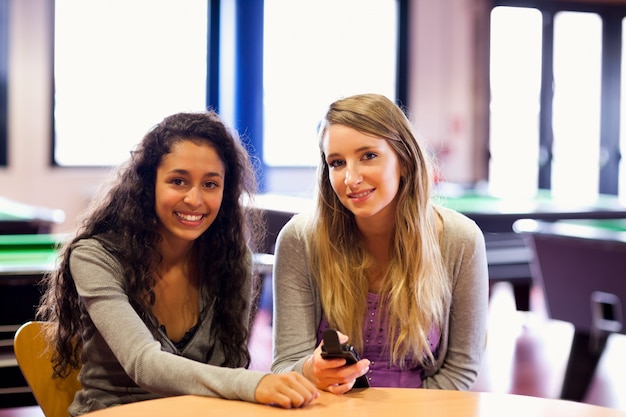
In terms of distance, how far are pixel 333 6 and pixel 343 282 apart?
6.54 meters

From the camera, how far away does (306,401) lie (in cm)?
158

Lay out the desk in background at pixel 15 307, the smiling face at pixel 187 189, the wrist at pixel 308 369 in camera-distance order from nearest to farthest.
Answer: the wrist at pixel 308 369
the smiling face at pixel 187 189
the desk in background at pixel 15 307

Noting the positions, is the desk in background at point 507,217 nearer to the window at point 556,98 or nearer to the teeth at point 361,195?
the teeth at point 361,195

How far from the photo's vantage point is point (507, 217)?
4.99 m

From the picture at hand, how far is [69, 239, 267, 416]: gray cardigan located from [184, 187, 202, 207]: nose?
0.69ft

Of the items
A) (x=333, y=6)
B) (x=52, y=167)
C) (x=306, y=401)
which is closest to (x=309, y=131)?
(x=333, y=6)

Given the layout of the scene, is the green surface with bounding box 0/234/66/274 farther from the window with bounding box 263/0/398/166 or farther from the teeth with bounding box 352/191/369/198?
the window with bounding box 263/0/398/166

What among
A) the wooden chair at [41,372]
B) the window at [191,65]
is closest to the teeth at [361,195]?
the wooden chair at [41,372]

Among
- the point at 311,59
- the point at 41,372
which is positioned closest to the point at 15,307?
the point at 41,372

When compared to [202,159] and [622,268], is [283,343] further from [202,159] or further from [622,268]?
[622,268]

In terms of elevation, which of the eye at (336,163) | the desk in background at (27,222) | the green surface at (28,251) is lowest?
the green surface at (28,251)

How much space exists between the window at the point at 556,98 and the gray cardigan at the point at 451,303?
6.88 meters

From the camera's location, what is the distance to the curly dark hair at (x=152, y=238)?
2.00 m

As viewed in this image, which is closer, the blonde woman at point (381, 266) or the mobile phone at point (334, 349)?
the mobile phone at point (334, 349)
